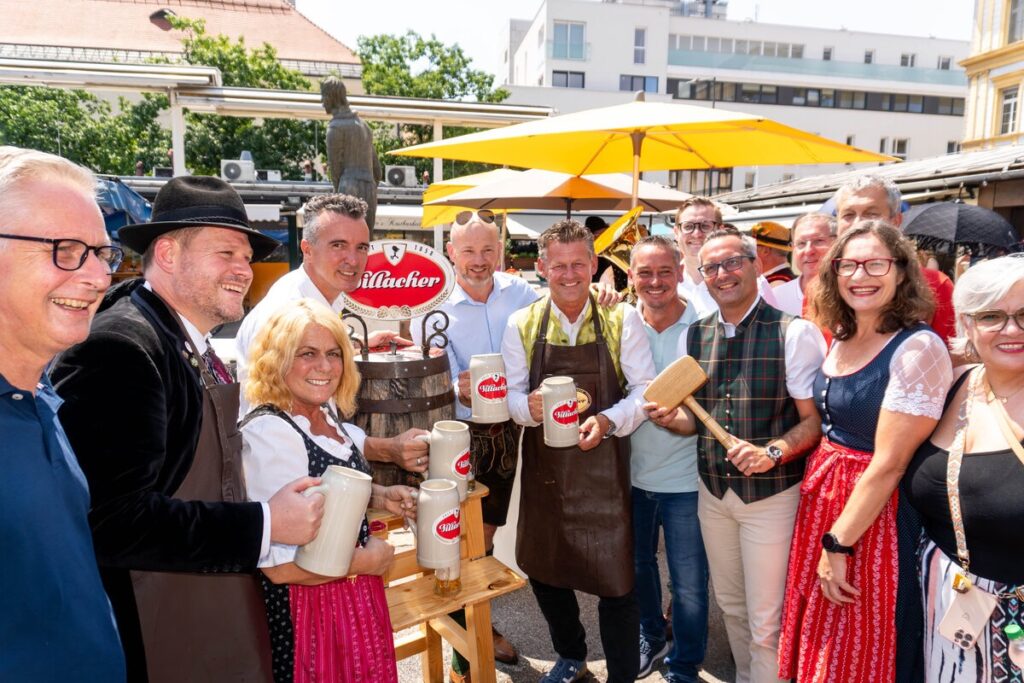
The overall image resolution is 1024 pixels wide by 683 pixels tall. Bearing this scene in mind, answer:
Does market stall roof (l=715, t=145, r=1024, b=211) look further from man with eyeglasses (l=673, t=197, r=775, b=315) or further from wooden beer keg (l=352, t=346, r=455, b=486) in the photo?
wooden beer keg (l=352, t=346, r=455, b=486)

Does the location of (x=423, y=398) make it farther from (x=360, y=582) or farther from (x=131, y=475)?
(x=131, y=475)

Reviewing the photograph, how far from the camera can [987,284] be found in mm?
1862

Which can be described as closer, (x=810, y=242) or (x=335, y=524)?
(x=335, y=524)

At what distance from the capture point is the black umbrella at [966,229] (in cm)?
371

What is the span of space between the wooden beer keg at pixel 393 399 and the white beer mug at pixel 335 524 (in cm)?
87

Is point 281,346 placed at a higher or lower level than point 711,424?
higher

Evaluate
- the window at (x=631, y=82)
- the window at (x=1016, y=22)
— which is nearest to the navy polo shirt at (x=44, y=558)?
the window at (x=1016, y=22)

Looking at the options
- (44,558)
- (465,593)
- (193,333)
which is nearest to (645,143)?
(465,593)

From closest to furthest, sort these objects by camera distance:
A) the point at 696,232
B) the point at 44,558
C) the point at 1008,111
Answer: the point at 44,558 → the point at 696,232 → the point at 1008,111

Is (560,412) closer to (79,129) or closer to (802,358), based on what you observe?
(802,358)

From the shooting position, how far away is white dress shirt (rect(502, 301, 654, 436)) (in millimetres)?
2608

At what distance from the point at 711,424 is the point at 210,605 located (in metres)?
1.78

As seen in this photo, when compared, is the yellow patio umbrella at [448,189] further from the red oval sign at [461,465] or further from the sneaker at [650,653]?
the red oval sign at [461,465]

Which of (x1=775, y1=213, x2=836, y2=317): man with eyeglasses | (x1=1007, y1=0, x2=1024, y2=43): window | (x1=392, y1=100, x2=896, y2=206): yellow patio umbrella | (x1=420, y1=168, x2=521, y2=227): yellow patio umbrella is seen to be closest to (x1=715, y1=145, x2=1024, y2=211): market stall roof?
(x1=392, y1=100, x2=896, y2=206): yellow patio umbrella
